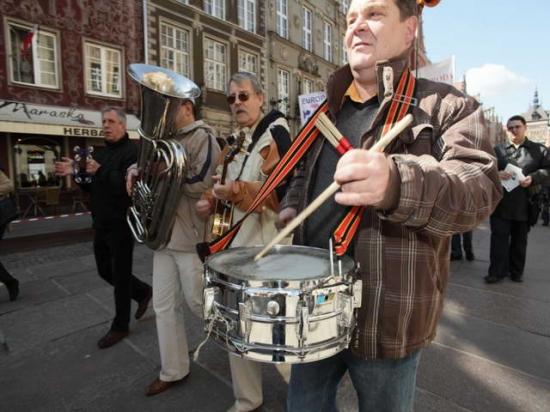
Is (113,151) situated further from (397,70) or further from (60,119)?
(60,119)

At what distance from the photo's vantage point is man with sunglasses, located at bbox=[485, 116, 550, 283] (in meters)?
4.35

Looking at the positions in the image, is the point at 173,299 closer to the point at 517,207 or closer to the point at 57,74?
the point at 517,207

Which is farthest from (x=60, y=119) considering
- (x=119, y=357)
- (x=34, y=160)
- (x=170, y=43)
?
(x=119, y=357)

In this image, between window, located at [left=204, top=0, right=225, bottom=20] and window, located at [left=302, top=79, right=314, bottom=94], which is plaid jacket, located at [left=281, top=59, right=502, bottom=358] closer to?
window, located at [left=204, top=0, right=225, bottom=20]

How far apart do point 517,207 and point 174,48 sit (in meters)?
14.2

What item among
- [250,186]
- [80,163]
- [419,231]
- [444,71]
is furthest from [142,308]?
[444,71]

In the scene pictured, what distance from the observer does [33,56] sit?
11.5 meters

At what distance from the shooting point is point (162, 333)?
2.38 metres

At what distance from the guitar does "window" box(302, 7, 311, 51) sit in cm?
2209

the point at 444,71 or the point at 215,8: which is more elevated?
the point at 215,8

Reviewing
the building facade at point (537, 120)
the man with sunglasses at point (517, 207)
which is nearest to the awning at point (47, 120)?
the man with sunglasses at point (517, 207)

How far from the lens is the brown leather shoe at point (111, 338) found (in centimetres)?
292

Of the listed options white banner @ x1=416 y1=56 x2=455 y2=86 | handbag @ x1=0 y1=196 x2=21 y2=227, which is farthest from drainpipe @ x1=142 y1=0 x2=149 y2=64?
handbag @ x1=0 y1=196 x2=21 y2=227

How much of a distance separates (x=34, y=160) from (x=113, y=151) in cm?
1127
